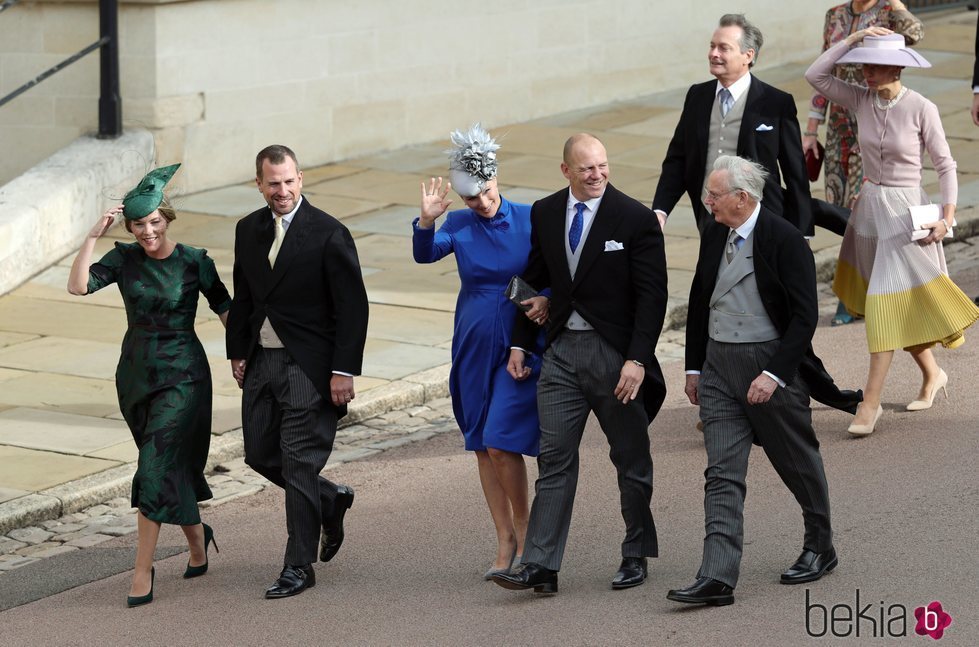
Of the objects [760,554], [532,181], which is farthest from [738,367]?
[532,181]

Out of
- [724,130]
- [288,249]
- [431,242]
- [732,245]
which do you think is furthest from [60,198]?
[732,245]

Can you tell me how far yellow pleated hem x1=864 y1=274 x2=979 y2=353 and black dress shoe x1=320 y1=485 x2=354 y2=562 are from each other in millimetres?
2839

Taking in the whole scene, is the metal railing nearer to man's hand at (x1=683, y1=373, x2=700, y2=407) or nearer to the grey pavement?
the grey pavement

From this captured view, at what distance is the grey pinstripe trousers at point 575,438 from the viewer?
634 centimetres

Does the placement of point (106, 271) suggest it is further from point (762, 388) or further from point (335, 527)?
point (762, 388)

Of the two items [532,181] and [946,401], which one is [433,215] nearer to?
[946,401]

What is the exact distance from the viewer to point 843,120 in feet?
33.6

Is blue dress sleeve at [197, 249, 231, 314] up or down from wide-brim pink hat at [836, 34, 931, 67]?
down

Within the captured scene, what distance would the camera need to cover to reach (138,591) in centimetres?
662

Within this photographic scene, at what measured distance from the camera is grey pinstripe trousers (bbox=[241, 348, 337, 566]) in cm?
665

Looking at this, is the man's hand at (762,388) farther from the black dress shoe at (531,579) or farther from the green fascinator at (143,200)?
the green fascinator at (143,200)

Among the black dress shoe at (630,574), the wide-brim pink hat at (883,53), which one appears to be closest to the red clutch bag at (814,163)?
the wide-brim pink hat at (883,53)

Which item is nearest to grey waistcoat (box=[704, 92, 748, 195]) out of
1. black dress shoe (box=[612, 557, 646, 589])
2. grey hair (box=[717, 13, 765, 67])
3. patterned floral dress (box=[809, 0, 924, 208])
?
grey hair (box=[717, 13, 765, 67])

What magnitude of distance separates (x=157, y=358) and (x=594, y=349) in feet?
5.73
